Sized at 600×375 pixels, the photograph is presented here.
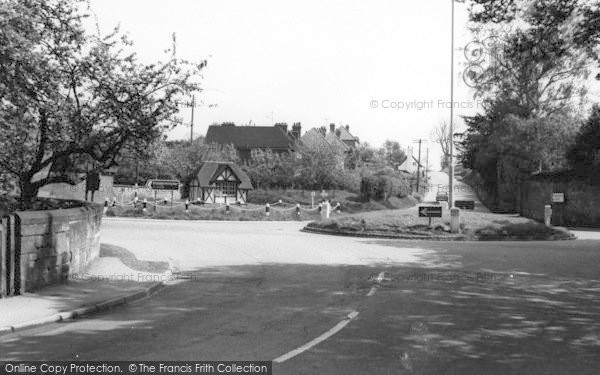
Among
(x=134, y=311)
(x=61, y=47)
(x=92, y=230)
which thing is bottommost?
(x=134, y=311)

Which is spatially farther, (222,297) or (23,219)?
(222,297)

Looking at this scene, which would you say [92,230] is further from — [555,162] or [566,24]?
[555,162]

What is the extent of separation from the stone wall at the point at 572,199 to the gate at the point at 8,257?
31812 mm

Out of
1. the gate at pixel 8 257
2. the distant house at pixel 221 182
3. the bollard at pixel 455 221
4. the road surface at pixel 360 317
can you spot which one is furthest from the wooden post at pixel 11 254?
the distant house at pixel 221 182

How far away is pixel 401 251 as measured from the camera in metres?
19.3

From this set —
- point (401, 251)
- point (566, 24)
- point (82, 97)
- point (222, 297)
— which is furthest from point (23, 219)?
point (566, 24)

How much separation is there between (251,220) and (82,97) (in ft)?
69.0

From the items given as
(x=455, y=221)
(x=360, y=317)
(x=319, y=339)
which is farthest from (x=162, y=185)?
(x=319, y=339)

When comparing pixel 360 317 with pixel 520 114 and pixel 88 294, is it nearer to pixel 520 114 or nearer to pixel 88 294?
pixel 88 294

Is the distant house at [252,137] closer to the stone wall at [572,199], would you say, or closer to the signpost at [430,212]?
the stone wall at [572,199]

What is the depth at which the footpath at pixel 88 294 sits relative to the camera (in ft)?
28.7

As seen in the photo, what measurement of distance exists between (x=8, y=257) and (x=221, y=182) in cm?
4851

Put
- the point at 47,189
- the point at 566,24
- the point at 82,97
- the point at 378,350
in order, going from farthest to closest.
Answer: the point at 47,189
the point at 566,24
the point at 82,97
the point at 378,350

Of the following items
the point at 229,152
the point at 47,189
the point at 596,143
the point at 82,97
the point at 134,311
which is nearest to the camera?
the point at 134,311
